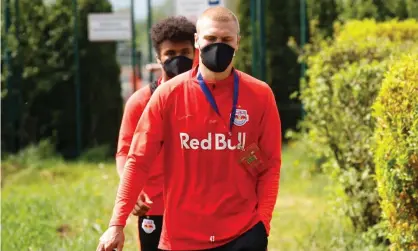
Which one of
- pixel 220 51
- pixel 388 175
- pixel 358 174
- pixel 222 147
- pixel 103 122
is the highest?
pixel 220 51

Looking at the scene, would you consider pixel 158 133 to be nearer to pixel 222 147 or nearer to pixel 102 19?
pixel 222 147

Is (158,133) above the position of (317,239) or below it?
above

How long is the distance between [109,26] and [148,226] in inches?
393

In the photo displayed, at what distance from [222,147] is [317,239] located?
397cm

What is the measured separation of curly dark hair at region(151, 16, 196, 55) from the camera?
17.0 feet

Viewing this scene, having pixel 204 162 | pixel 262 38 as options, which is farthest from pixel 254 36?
pixel 204 162

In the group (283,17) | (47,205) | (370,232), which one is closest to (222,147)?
(370,232)

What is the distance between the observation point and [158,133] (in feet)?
13.2

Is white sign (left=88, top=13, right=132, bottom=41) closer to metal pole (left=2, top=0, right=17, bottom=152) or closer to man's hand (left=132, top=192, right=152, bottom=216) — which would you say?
metal pole (left=2, top=0, right=17, bottom=152)

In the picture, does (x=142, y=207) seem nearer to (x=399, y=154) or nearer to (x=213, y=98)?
(x=213, y=98)

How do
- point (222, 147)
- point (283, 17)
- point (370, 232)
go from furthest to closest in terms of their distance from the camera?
point (283, 17)
point (370, 232)
point (222, 147)

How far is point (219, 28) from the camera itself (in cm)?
402

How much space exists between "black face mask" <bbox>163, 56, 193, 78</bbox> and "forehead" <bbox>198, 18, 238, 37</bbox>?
956 millimetres

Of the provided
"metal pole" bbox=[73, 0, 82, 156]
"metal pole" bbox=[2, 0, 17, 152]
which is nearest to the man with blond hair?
"metal pole" bbox=[2, 0, 17, 152]
